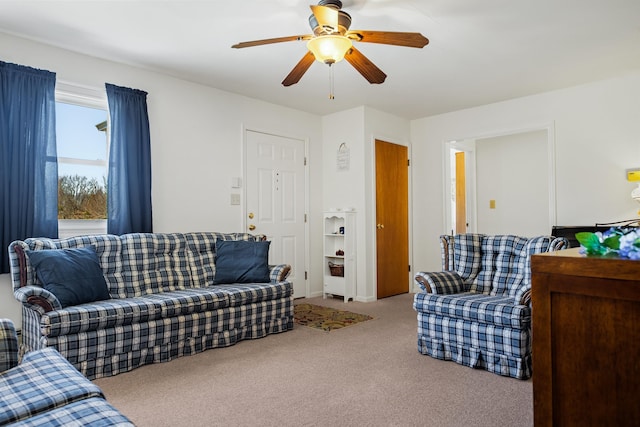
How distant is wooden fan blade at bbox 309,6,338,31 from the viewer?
88.6 inches

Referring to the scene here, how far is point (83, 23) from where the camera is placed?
305 cm

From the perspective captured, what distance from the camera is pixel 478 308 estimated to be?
9.29ft

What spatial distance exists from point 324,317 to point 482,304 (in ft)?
6.16

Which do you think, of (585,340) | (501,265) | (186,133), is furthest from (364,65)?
(186,133)

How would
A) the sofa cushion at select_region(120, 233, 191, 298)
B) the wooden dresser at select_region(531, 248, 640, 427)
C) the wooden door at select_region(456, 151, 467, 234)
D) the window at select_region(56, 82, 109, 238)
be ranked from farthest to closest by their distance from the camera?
the wooden door at select_region(456, 151, 467, 234) → the window at select_region(56, 82, 109, 238) → the sofa cushion at select_region(120, 233, 191, 298) → the wooden dresser at select_region(531, 248, 640, 427)

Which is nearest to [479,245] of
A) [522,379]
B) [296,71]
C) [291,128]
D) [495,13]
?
[522,379]

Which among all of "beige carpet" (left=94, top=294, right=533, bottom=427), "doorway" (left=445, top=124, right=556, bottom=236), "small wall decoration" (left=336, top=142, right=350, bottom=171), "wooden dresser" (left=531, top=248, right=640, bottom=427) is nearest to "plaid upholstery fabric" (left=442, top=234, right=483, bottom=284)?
"beige carpet" (left=94, top=294, right=533, bottom=427)

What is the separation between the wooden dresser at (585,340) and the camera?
135 cm

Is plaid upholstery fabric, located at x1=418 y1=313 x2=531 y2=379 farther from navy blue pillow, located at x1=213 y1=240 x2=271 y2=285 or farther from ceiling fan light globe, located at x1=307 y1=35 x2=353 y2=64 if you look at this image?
ceiling fan light globe, located at x1=307 y1=35 x2=353 y2=64

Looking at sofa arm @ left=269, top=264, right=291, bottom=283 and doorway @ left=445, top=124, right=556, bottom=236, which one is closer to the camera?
sofa arm @ left=269, top=264, right=291, bottom=283

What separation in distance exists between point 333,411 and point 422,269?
393 centimetres

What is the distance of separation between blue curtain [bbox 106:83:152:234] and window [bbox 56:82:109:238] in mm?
137

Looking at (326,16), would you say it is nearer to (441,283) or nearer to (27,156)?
(441,283)

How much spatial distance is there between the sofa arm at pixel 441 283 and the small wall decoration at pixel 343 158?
2.45 metres
